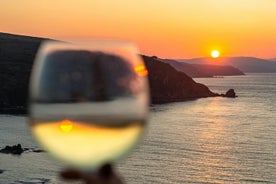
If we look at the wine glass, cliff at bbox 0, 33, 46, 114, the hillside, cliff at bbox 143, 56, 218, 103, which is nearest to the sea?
cliff at bbox 0, 33, 46, 114

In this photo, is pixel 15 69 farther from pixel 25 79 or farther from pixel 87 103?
pixel 87 103

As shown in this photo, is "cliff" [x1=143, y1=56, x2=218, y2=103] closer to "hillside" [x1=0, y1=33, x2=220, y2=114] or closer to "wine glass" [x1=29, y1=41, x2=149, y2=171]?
"hillside" [x1=0, y1=33, x2=220, y2=114]

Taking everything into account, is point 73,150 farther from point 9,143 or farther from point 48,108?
point 9,143

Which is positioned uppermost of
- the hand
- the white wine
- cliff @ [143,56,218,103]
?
cliff @ [143,56,218,103]

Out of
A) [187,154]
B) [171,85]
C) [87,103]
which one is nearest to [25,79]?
[171,85]

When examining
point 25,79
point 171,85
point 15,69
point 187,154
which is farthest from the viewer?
point 171,85
